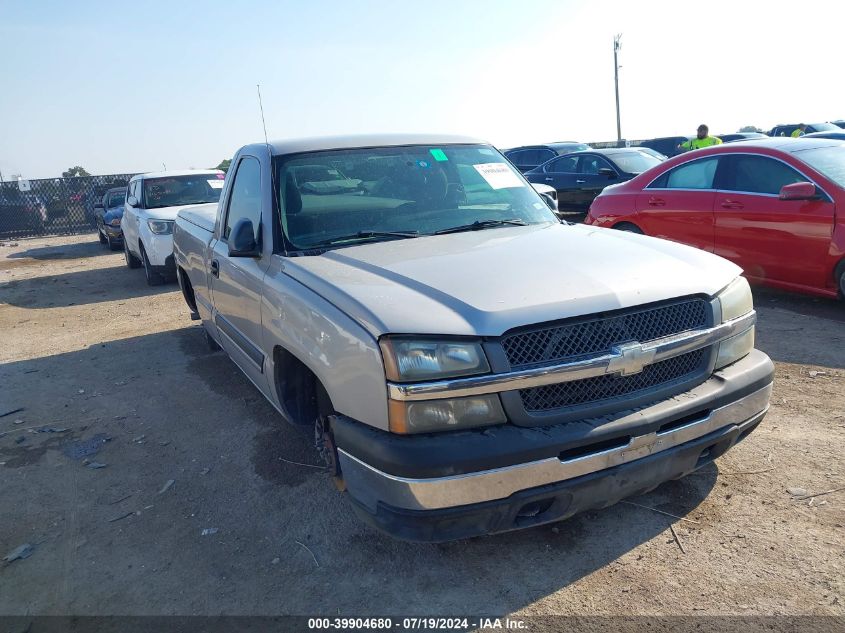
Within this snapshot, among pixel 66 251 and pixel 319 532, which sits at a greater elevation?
pixel 66 251

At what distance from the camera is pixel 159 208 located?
1071 centimetres

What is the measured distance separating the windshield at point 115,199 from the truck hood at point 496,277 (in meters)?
14.7

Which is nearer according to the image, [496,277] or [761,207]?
[496,277]

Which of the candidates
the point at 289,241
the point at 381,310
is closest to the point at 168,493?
the point at 289,241

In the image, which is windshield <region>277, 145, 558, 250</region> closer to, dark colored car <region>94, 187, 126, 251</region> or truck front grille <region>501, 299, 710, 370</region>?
truck front grille <region>501, 299, 710, 370</region>

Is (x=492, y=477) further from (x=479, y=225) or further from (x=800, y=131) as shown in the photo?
(x=800, y=131)

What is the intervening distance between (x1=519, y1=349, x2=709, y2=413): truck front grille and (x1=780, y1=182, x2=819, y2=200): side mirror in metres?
3.96

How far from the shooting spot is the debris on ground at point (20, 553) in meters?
3.23

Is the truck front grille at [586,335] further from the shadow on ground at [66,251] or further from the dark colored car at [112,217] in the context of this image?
the shadow on ground at [66,251]

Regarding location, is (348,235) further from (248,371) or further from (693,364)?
(693,364)

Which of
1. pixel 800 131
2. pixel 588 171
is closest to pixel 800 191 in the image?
pixel 588 171

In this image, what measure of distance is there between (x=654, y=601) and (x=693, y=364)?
1.00 m

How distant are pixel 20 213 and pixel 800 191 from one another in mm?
22222

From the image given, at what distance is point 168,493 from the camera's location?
3.77 metres
